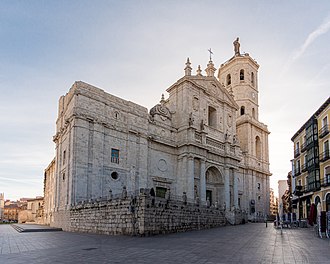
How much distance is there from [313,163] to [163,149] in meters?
14.7

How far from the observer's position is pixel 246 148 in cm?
4431

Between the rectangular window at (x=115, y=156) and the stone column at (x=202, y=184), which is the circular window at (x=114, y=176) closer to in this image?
the rectangular window at (x=115, y=156)

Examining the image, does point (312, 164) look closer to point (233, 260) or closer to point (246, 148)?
point (246, 148)

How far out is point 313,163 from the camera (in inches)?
→ 1200

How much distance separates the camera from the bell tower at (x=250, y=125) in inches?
1736

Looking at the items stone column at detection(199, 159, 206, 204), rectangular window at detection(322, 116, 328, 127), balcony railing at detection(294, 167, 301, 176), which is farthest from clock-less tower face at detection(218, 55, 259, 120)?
rectangular window at detection(322, 116, 328, 127)

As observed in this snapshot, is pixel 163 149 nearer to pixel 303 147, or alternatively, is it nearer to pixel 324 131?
pixel 324 131

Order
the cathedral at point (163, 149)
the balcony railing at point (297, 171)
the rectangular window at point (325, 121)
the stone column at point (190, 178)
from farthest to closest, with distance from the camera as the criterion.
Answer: the balcony railing at point (297, 171) < the stone column at point (190, 178) < the rectangular window at point (325, 121) < the cathedral at point (163, 149)

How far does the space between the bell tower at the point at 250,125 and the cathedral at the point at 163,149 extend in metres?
0.17

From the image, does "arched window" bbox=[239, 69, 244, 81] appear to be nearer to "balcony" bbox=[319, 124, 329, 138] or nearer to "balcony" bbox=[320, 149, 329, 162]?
"balcony" bbox=[319, 124, 329, 138]

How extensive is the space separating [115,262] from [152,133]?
2235 cm

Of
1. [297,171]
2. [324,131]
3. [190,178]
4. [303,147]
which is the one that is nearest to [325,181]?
[324,131]

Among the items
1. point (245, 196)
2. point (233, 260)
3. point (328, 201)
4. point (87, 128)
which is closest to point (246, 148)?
point (245, 196)

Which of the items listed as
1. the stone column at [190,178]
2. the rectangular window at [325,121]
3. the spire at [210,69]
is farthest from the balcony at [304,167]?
the spire at [210,69]
